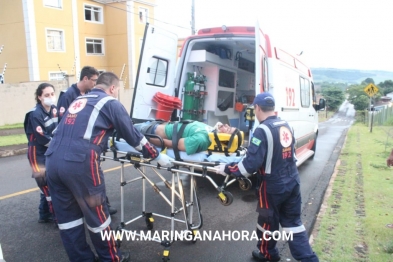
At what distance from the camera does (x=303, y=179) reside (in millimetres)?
6777

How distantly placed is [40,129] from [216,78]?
13.1 feet

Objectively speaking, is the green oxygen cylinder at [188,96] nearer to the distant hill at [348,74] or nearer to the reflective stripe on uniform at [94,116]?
the reflective stripe on uniform at [94,116]

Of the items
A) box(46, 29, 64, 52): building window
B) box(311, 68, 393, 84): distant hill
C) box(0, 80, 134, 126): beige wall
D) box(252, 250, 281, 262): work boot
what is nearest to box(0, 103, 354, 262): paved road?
box(252, 250, 281, 262): work boot

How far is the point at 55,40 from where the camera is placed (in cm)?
2012

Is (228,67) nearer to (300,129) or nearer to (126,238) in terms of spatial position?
(300,129)

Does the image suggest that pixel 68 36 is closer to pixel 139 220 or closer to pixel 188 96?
pixel 188 96

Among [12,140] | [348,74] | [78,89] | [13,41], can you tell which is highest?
[348,74]

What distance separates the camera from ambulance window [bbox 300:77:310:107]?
720 cm

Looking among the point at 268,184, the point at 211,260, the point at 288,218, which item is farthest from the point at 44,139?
the point at 288,218

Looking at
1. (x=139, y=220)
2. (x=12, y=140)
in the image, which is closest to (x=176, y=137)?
(x=139, y=220)

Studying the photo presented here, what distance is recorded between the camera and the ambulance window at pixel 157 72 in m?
5.36

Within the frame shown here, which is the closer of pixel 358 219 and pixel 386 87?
pixel 358 219

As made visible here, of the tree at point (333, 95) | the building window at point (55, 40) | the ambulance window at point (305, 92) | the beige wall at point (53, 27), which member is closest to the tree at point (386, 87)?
the tree at point (333, 95)

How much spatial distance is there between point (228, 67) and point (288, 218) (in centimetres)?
477
